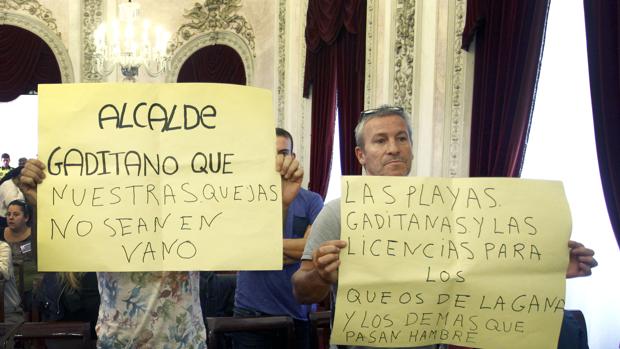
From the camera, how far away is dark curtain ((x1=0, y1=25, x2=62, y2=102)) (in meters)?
9.06

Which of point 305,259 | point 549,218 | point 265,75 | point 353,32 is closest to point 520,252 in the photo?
point 549,218

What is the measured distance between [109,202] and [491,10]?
2691 mm

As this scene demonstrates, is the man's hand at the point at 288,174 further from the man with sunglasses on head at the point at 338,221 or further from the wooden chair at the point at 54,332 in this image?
the wooden chair at the point at 54,332

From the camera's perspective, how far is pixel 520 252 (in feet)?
5.13

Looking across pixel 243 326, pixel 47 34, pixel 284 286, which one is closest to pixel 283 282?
pixel 284 286

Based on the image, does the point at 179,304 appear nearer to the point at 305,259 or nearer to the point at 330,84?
the point at 305,259

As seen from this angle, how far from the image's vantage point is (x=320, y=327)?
8.05ft

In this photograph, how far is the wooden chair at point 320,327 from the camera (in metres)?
2.37

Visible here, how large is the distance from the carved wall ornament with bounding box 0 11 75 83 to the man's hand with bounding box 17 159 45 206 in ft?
26.8

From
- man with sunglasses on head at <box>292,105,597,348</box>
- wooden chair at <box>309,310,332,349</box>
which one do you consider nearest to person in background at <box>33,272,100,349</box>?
wooden chair at <box>309,310,332,349</box>

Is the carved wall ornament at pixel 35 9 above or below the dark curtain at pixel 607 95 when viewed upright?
above

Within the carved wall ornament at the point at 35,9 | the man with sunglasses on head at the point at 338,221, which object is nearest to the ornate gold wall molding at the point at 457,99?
the man with sunglasses on head at the point at 338,221

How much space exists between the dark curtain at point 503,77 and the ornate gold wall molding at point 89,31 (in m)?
6.89

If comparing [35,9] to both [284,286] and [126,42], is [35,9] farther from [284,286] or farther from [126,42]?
[284,286]
